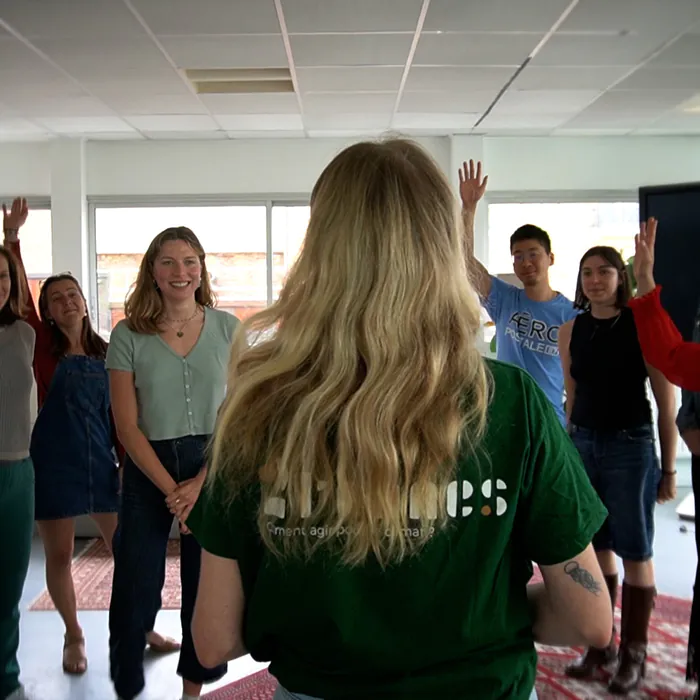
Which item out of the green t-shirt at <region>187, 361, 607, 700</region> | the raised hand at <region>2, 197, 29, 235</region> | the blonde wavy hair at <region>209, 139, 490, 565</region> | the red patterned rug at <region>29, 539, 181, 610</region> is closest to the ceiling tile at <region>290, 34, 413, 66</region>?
the raised hand at <region>2, 197, 29, 235</region>

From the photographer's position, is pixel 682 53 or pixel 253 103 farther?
pixel 253 103

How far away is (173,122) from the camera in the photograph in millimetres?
5633

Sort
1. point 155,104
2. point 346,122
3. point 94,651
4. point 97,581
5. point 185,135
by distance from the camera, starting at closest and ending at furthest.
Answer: point 94,651
point 97,581
point 155,104
point 346,122
point 185,135

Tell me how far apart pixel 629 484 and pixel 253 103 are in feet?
12.6

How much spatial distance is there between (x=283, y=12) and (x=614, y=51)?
76.8 inches

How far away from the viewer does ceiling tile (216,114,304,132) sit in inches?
217

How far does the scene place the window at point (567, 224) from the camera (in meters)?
6.54

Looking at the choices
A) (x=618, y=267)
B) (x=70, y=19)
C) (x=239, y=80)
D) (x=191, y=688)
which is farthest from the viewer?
(x=239, y=80)

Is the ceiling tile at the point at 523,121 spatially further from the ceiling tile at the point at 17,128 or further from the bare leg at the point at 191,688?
the bare leg at the point at 191,688

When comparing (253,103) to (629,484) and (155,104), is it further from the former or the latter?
(629,484)

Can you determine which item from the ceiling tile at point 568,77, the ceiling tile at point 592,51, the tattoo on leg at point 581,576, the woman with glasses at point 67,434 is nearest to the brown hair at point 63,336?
the woman with glasses at point 67,434

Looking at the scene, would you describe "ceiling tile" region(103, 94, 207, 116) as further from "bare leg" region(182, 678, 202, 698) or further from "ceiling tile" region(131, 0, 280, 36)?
"bare leg" region(182, 678, 202, 698)

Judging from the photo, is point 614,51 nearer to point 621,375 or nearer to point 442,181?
point 621,375

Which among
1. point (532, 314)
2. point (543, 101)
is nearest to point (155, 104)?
point (543, 101)
